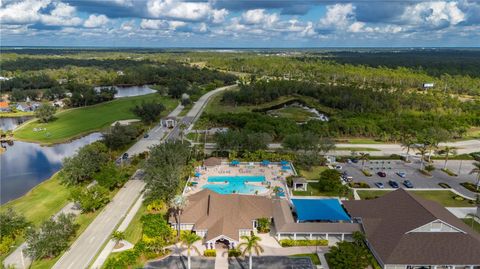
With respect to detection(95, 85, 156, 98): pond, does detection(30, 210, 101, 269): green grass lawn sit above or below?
below

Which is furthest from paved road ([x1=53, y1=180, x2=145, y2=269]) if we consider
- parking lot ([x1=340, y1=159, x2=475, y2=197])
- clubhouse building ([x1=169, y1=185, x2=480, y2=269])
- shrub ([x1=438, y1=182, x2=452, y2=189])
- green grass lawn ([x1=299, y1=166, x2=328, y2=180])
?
shrub ([x1=438, y1=182, x2=452, y2=189])

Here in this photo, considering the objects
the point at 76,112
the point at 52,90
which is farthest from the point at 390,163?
the point at 52,90

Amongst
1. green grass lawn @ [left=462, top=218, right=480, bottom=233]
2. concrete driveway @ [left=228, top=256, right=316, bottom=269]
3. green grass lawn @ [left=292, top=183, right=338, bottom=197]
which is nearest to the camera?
concrete driveway @ [left=228, top=256, right=316, bottom=269]

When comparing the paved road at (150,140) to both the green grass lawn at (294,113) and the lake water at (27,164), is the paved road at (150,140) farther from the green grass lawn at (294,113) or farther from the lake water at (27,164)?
the green grass lawn at (294,113)

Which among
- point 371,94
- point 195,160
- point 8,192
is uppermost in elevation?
point 371,94

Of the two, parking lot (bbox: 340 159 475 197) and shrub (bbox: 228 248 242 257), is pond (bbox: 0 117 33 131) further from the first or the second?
parking lot (bbox: 340 159 475 197)

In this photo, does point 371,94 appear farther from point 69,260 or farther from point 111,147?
point 69,260
